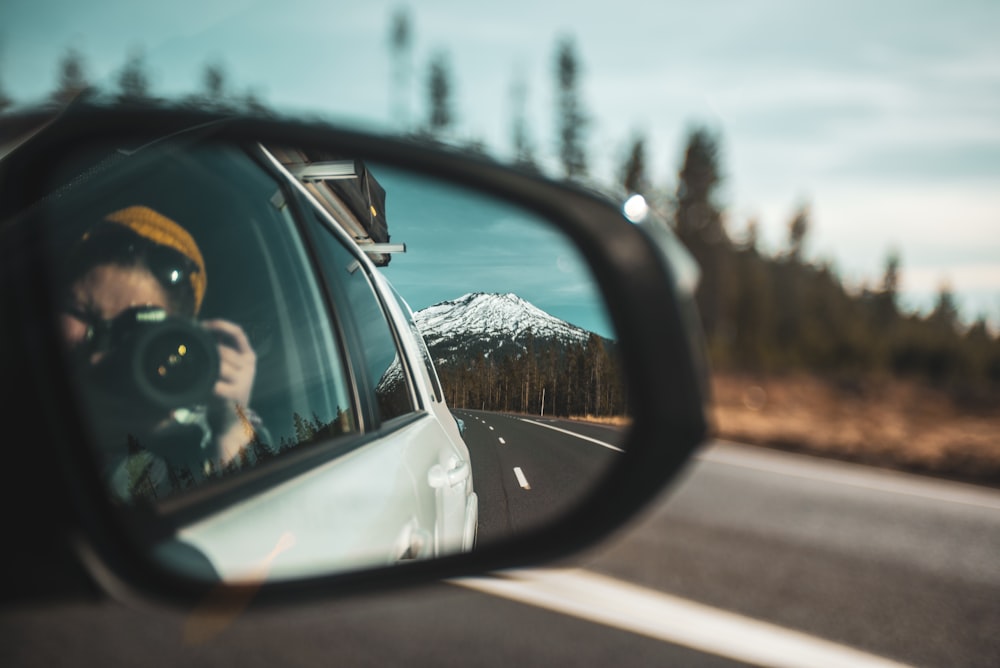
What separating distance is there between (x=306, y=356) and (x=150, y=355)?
0.57m

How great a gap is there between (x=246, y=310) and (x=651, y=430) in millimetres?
839

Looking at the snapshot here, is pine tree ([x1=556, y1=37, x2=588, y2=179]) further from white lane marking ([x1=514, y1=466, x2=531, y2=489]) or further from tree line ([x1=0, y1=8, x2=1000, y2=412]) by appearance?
white lane marking ([x1=514, y1=466, x2=531, y2=489])

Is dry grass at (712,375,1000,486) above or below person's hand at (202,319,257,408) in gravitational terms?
below

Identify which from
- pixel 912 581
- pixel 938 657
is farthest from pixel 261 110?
pixel 912 581

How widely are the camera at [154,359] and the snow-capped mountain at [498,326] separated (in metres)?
0.43

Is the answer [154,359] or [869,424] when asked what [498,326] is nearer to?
[154,359]

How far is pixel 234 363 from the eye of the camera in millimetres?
1378

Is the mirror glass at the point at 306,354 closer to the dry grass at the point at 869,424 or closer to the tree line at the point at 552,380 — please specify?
the tree line at the point at 552,380

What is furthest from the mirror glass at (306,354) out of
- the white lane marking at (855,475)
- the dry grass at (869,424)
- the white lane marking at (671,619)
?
the white lane marking at (855,475)

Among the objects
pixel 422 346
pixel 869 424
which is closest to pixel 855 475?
pixel 869 424

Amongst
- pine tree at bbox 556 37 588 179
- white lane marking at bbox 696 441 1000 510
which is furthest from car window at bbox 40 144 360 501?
pine tree at bbox 556 37 588 179

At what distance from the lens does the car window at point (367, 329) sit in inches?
73.6

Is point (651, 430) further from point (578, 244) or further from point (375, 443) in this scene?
point (375, 443)

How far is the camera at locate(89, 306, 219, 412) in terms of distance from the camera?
1123mm
